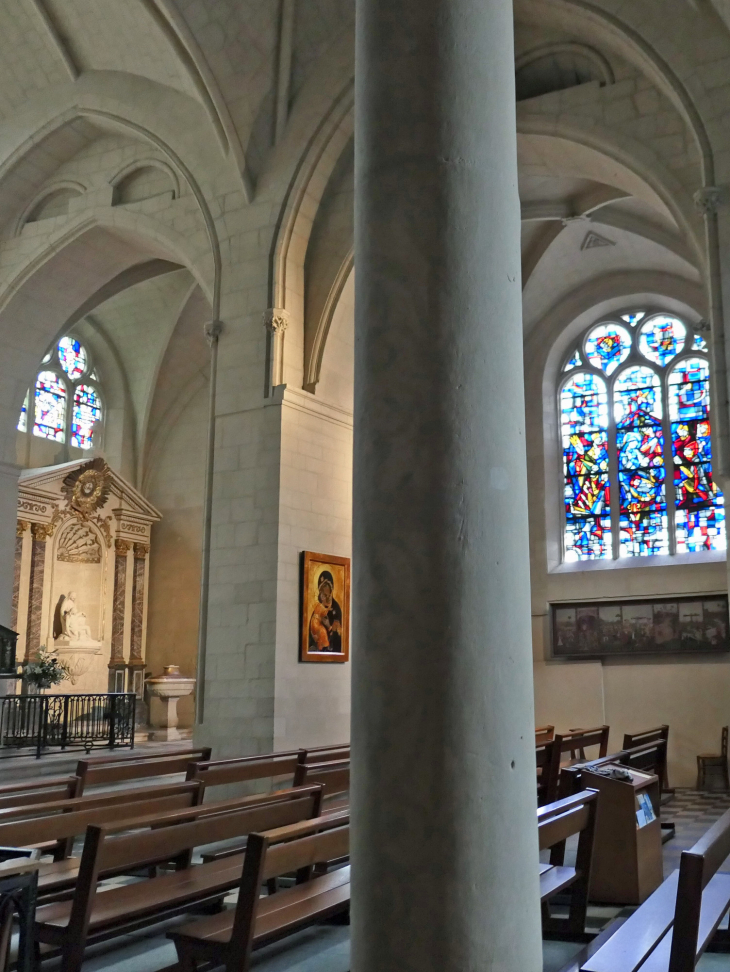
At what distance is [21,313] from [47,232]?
1267 millimetres

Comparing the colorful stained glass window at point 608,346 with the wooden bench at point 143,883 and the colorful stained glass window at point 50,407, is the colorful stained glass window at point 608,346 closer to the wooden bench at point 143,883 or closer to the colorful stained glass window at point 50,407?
the colorful stained glass window at point 50,407

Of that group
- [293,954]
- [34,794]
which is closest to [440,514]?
[293,954]

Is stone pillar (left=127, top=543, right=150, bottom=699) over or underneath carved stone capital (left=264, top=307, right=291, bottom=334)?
underneath

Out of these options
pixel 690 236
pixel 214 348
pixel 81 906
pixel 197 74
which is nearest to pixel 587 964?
pixel 81 906

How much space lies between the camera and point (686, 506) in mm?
13859

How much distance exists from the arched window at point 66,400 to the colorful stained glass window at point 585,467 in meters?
9.48

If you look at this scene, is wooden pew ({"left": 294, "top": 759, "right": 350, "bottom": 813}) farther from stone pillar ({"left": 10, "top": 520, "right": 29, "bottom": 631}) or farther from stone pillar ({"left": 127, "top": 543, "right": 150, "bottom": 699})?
stone pillar ({"left": 127, "top": 543, "right": 150, "bottom": 699})

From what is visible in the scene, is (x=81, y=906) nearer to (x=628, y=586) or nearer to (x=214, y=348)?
(x=214, y=348)

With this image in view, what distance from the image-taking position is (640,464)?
14398 millimetres

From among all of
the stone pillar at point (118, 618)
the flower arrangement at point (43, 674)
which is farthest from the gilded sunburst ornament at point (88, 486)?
the flower arrangement at point (43, 674)

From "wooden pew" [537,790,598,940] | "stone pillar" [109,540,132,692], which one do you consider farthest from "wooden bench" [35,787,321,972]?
"stone pillar" [109,540,132,692]

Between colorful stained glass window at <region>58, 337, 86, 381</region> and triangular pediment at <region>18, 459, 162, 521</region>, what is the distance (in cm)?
217

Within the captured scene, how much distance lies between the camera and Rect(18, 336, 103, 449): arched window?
18.1 meters

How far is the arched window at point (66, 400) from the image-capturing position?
1811 cm
